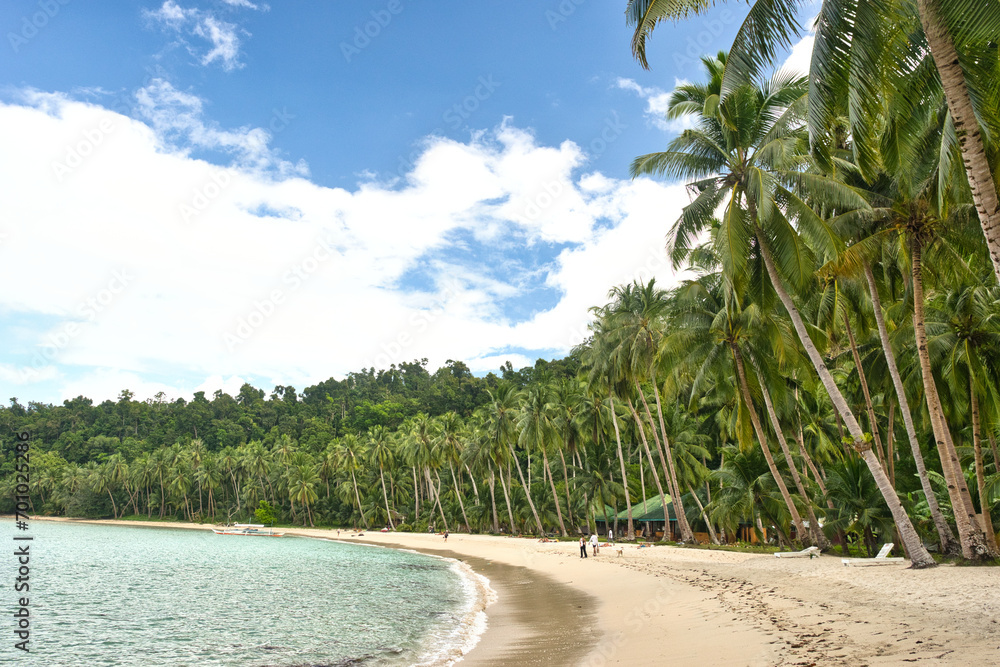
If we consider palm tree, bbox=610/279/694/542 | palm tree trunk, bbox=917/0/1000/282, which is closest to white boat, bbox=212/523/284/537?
palm tree, bbox=610/279/694/542

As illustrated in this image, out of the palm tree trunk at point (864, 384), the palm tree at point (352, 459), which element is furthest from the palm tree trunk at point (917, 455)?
the palm tree at point (352, 459)

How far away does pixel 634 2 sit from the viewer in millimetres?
9086

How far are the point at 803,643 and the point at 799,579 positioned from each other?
687 cm

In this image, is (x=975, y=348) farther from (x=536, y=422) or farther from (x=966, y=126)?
(x=536, y=422)

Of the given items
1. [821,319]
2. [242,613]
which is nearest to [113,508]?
[242,613]

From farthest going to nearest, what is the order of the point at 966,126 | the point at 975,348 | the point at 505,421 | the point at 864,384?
the point at 505,421, the point at 864,384, the point at 975,348, the point at 966,126

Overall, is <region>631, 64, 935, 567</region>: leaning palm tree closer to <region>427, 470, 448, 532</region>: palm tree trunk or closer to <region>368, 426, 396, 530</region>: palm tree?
<region>427, 470, 448, 532</region>: palm tree trunk

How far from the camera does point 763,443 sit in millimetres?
19672

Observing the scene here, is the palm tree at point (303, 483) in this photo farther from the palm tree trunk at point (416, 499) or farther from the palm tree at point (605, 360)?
the palm tree at point (605, 360)

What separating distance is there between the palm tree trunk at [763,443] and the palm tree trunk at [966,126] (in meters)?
13.8

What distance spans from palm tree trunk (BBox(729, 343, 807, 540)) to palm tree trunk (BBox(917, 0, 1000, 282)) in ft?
45.4

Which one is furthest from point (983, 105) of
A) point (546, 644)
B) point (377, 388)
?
point (377, 388)

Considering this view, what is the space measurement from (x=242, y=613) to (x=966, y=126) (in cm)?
1883

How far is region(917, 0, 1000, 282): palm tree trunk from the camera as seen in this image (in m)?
6.80
